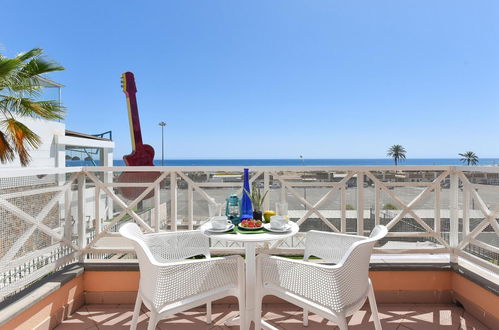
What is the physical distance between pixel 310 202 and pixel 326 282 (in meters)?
1.24

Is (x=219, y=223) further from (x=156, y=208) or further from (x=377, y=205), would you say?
(x=377, y=205)

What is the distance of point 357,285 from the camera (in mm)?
1383

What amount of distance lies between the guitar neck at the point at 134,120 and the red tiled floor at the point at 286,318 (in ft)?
11.8

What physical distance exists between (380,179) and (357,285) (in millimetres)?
1398

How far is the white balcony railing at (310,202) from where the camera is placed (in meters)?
2.36

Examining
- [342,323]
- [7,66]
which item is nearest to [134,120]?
[7,66]

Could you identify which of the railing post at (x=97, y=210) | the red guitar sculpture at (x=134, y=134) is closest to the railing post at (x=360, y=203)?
the railing post at (x=97, y=210)

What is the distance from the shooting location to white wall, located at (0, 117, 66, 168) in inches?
361

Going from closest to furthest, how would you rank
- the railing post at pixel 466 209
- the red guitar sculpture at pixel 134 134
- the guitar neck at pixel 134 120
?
the railing post at pixel 466 209 < the red guitar sculpture at pixel 134 134 < the guitar neck at pixel 134 120

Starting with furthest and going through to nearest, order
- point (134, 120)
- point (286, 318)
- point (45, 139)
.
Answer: point (45, 139) < point (134, 120) < point (286, 318)

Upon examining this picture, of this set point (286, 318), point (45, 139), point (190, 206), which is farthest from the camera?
point (45, 139)

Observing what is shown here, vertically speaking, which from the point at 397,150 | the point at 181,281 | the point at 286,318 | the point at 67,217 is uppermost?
the point at 397,150

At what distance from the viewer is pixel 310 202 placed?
254cm

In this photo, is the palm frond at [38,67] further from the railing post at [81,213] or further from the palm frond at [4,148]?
the railing post at [81,213]
